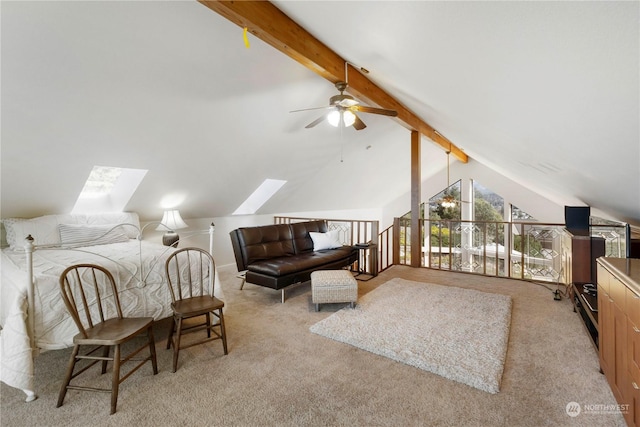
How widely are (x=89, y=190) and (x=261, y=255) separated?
8.57ft

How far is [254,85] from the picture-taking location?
3.48m

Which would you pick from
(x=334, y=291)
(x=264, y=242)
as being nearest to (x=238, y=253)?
(x=264, y=242)

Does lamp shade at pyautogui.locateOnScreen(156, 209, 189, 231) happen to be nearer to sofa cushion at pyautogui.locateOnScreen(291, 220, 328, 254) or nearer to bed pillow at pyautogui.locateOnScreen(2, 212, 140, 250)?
bed pillow at pyautogui.locateOnScreen(2, 212, 140, 250)

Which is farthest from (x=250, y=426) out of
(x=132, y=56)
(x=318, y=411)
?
(x=132, y=56)

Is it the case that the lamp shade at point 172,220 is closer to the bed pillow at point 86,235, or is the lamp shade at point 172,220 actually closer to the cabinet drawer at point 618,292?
the bed pillow at point 86,235

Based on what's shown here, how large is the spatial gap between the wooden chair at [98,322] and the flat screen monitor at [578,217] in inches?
185

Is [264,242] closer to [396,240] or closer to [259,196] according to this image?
[259,196]

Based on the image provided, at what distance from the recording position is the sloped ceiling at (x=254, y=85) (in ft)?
4.20

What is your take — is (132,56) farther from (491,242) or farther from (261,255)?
(491,242)

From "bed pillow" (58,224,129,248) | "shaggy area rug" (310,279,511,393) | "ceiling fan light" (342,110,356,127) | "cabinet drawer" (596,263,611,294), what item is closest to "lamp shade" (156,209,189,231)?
"bed pillow" (58,224,129,248)

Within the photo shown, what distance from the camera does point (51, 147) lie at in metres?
3.04

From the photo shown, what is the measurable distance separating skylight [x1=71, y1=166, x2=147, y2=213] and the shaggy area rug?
3.25 m

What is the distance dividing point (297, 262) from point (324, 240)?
100 cm

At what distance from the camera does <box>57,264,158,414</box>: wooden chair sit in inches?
74.9
